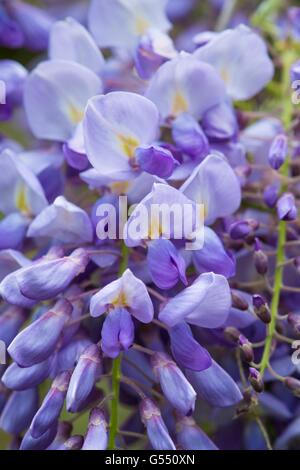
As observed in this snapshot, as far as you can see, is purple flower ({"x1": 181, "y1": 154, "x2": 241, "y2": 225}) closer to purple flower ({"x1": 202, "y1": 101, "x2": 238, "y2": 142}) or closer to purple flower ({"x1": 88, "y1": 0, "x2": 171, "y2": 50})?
purple flower ({"x1": 202, "y1": 101, "x2": 238, "y2": 142})

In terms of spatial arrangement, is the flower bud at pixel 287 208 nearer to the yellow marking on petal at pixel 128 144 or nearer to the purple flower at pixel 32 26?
the yellow marking on petal at pixel 128 144

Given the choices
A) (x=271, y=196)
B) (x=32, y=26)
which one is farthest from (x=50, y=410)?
(x=32, y=26)

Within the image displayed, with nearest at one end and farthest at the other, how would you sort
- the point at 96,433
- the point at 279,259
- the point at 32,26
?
the point at 96,433
the point at 279,259
the point at 32,26

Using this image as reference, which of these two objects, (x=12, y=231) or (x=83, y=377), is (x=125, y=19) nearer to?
(x=12, y=231)

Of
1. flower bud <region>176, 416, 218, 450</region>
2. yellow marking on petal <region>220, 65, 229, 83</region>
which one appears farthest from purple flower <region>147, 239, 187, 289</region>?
yellow marking on petal <region>220, 65, 229, 83</region>

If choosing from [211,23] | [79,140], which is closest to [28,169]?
[79,140]

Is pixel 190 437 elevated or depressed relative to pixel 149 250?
depressed

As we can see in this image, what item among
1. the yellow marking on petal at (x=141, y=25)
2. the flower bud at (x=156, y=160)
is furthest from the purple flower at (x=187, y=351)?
the yellow marking on petal at (x=141, y=25)
